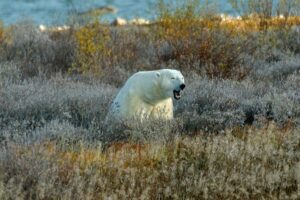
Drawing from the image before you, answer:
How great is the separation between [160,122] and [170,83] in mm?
485

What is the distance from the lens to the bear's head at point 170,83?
748 cm

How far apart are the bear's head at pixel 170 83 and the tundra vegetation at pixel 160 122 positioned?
336 millimetres

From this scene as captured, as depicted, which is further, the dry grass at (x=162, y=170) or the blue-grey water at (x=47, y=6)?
the blue-grey water at (x=47, y=6)

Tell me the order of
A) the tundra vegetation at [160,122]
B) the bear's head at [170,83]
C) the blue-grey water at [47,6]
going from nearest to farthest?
the tundra vegetation at [160,122]
the bear's head at [170,83]
the blue-grey water at [47,6]

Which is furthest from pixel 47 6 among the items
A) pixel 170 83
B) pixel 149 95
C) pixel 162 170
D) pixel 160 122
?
pixel 162 170

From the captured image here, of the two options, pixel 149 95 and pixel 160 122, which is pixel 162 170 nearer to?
pixel 160 122

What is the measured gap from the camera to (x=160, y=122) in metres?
7.22

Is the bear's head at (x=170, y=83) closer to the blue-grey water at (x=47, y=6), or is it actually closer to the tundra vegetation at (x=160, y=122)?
the tundra vegetation at (x=160, y=122)

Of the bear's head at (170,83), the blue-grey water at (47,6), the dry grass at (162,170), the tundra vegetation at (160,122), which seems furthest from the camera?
the blue-grey water at (47,6)

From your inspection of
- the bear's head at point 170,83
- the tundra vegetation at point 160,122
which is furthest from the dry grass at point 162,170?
the bear's head at point 170,83

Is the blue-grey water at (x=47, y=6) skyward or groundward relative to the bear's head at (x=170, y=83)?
groundward

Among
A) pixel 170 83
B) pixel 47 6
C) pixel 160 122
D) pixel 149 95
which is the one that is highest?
pixel 170 83

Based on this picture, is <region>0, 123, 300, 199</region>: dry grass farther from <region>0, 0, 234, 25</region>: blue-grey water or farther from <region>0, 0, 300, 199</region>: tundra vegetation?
<region>0, 0, 234, 25</region>: blue-grey water

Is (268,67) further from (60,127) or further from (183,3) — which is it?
(60,127)
